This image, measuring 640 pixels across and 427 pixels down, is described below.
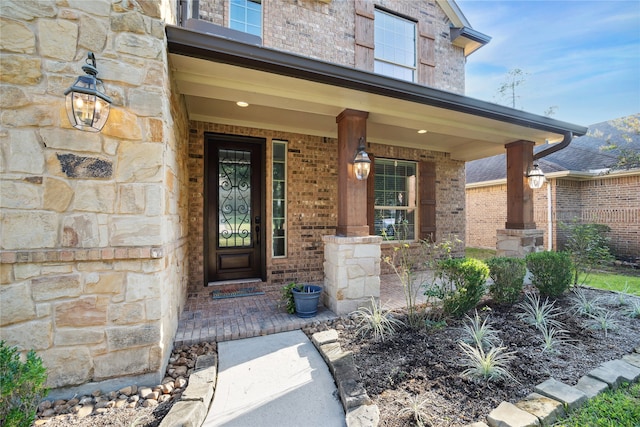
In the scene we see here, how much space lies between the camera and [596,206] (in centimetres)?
831

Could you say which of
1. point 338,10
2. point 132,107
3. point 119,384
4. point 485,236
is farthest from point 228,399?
point 485,236

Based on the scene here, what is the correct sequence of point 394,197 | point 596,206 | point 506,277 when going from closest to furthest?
point 506,277 < point 394,197 < point 596,206

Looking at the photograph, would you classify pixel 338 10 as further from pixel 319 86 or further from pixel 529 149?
pixel 529 149

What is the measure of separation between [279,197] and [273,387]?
319 cm

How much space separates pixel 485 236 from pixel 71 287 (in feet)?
38.6

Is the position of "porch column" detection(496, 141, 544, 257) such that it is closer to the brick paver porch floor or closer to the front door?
the brick paver porch floor

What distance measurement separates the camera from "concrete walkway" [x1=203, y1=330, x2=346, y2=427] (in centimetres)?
179

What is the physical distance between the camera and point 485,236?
34.2 feet

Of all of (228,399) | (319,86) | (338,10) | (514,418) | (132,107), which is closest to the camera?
(514,418)

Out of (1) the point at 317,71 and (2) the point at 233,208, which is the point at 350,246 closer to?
(1) the point at 317,71

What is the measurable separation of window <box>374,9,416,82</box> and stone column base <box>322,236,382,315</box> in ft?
13.0

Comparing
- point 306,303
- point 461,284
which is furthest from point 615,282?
point 306,303

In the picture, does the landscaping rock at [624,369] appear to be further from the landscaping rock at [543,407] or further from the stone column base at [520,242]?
the stone column base at [520,242]

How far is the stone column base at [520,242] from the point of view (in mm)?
4957
